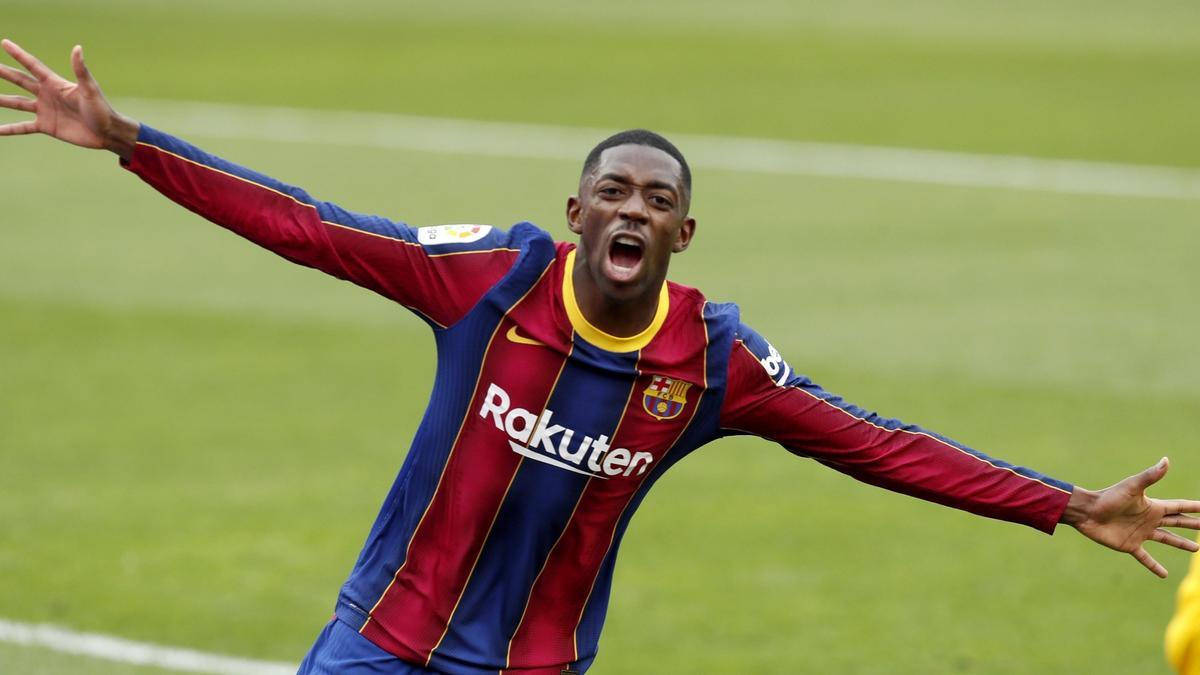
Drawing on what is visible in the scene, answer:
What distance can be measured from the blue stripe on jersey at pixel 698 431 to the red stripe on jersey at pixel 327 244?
2.20 feet

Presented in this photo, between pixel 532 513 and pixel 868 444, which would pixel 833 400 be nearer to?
pixel 868 444

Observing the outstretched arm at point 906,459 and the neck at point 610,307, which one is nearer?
the neck at point 610,307

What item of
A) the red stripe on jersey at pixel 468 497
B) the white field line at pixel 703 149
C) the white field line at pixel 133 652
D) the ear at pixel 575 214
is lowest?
the white field line at pixel 133 652

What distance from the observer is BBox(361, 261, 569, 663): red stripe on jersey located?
5.47 metres

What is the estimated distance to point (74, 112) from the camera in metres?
5.29

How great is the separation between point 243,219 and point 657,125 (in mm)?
19104

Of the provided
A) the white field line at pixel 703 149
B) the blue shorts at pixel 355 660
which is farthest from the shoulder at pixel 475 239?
the white field line at pixel 703 149

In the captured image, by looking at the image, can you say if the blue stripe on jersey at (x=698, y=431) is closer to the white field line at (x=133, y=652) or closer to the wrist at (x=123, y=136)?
the wrist at (x=123, y=136)

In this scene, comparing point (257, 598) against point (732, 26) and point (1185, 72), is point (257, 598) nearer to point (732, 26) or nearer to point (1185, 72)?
point (1185, 72)

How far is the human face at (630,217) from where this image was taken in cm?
530

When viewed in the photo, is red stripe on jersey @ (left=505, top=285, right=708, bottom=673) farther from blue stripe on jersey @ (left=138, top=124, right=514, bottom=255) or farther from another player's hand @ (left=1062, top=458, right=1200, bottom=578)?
another player's hand @ (left=1062, top=458, right=1200, bottom=578)

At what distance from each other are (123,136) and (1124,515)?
3.25 meters

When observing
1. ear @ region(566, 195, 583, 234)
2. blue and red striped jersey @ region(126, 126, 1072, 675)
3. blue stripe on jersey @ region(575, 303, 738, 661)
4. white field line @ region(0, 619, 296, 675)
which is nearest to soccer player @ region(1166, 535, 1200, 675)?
blue and red striped jersey @ region(126, 126, 1072, 675)

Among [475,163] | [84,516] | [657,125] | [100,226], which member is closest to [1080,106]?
[657,125]
